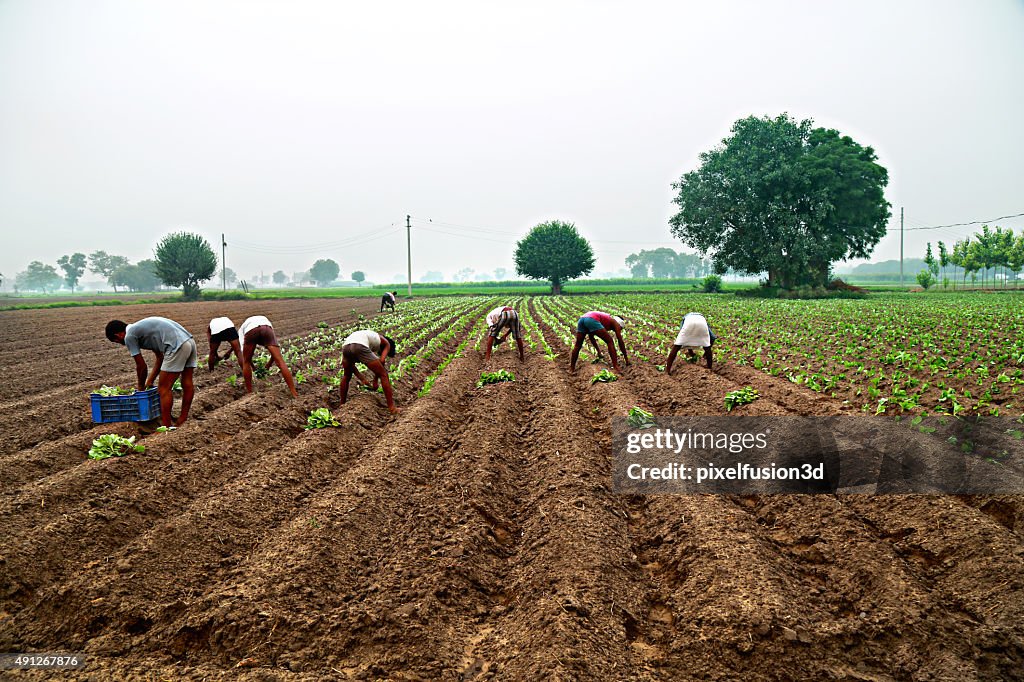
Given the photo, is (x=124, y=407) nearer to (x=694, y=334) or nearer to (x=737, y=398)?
(x=737, y=398)

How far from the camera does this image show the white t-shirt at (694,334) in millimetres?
11945

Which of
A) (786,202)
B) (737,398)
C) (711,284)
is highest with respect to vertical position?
(786,202)

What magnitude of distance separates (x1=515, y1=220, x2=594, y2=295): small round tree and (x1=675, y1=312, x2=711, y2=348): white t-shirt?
60973 mm

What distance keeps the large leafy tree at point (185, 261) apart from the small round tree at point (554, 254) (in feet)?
119

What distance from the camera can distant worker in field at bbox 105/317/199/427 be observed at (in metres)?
8.59

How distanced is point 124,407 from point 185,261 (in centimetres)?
6293

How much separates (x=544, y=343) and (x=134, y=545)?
45.8ft

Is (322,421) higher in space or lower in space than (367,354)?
lower

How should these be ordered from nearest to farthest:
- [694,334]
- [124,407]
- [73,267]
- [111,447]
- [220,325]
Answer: [111,447], [124,407], [220,325], [694,334], [73,267]

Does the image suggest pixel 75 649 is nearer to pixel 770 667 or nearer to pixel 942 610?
pixel 770 667

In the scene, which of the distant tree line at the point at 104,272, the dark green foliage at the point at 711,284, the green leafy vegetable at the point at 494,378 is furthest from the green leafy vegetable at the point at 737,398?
the distant tree line at the point at 104,272

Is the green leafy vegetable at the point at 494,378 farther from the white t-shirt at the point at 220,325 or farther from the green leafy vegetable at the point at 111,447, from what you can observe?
the green leafy vegetable at the point at 111,447

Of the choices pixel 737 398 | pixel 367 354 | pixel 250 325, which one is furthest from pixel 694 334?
pixel 250 325

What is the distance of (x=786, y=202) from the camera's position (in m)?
43.8
